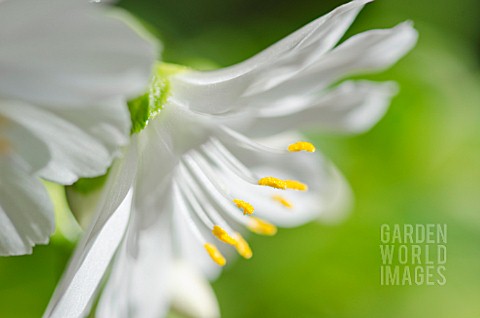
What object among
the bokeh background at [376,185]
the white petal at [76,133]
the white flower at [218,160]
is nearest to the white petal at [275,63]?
the white flower at [218,160]

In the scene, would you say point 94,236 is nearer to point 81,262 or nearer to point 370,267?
point 81,262

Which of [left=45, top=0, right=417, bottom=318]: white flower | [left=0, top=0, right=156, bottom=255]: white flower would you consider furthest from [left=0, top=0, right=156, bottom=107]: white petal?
[left=45, top=0, right=417, bottom=318]: white flower

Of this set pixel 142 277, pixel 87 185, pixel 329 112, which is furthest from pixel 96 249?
pixel 329 112

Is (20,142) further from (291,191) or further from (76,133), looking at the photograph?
(291,191)

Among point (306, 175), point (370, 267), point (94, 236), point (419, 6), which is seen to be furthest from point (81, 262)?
point (419, 6)

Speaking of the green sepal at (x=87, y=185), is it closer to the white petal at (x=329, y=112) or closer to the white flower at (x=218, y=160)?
the white flower at (x=218, y=160)
